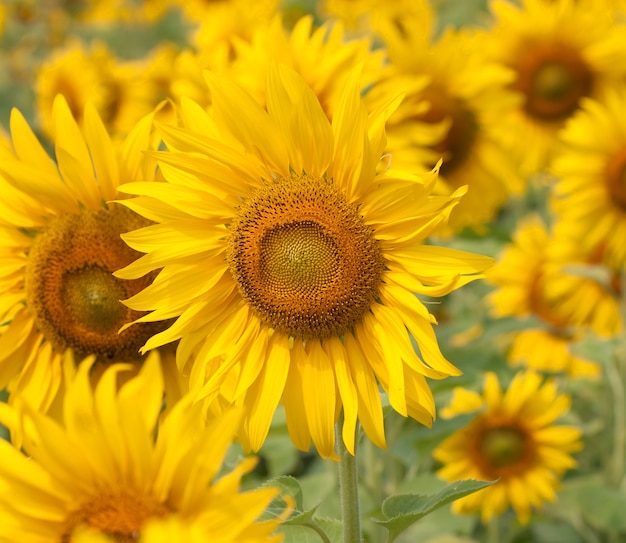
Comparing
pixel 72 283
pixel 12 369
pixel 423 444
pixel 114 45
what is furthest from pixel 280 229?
pixel 114 45

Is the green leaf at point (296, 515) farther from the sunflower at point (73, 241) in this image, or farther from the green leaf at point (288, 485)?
the sunflower at point (73, 241)

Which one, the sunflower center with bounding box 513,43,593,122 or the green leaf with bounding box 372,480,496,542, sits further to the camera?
the sunflower center with bounding box 513,43,593,122

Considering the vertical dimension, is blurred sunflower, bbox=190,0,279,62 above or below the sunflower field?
above

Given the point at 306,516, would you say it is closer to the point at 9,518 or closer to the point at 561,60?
the point at 9,518

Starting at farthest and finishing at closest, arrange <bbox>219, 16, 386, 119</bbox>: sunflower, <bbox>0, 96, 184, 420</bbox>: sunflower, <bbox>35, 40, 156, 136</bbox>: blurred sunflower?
1. <bbox>35, 40, 156, 136</bbox>: blurred sunflower
2. <bbox>219, 16, 386, 119</bbox>: sunflower
3. <bbox>0, 96, 184, 420</bbox>: sunflower

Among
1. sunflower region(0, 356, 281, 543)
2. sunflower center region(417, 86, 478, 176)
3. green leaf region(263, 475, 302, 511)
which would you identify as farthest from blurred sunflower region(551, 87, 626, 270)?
sunflower region(0, 356, 281, 543)

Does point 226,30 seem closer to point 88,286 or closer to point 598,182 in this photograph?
point 598,182

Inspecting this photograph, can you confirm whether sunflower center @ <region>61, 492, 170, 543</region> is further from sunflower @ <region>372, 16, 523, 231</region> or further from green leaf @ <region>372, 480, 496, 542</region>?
sunflower @ <region>372, 16, 523, 231</region>
